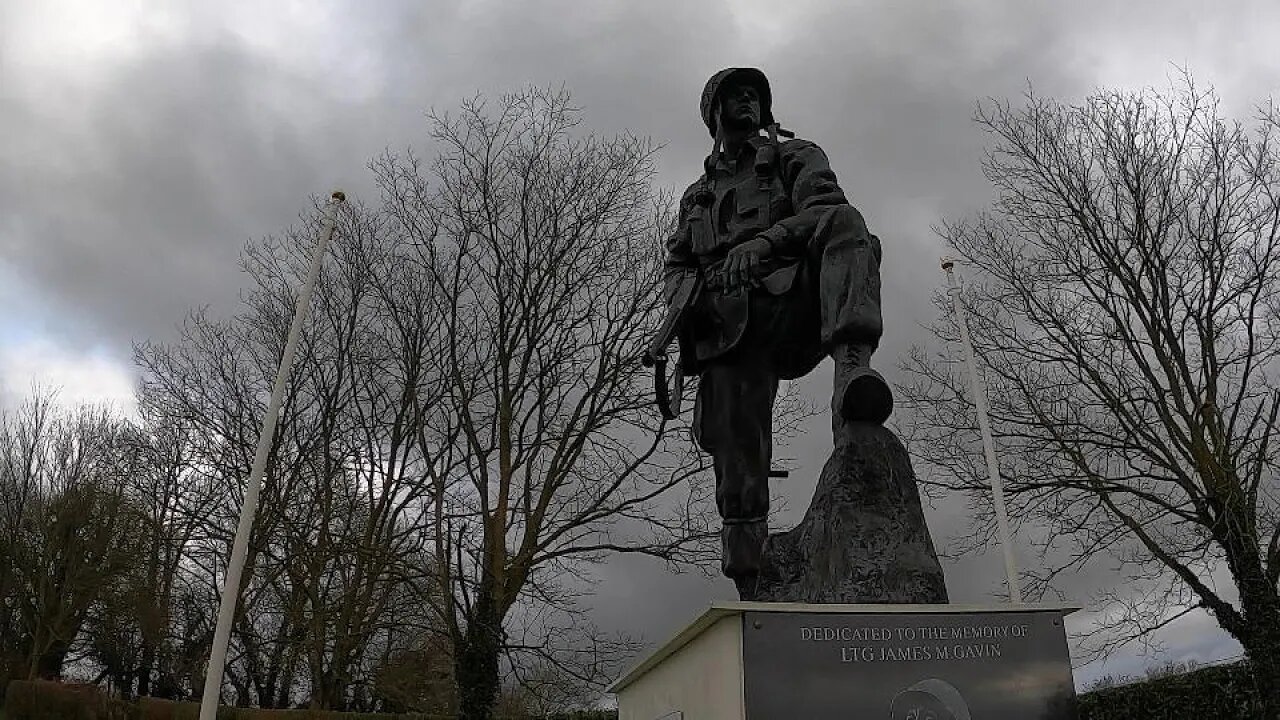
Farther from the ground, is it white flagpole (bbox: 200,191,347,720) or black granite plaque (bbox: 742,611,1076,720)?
white flagpole (bbox: 200,191,347,720)

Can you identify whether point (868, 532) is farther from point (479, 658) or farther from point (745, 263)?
point (479, 658)

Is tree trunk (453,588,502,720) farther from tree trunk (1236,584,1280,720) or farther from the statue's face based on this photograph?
the statue's face

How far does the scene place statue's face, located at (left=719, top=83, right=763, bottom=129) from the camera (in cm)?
442

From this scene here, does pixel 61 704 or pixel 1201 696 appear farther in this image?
pixel 61 704

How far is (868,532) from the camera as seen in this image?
3.10 metres

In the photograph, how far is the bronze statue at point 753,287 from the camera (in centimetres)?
361

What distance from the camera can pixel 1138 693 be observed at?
524 inches

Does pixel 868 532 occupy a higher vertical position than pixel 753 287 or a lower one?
lower

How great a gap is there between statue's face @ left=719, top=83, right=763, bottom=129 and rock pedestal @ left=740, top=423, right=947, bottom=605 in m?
1.76

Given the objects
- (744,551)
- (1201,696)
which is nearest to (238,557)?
(744,551)

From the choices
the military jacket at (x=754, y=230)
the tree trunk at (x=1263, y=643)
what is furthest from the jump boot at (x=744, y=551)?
the tree trunk at (x=1263, y=643)

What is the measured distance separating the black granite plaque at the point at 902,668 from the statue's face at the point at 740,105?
266 centimetres

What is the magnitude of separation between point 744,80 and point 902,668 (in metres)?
2.94

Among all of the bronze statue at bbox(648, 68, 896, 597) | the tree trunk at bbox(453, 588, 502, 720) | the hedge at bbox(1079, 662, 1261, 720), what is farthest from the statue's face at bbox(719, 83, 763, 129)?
the hedge at bbox(1079, 662, 1261, 720)
